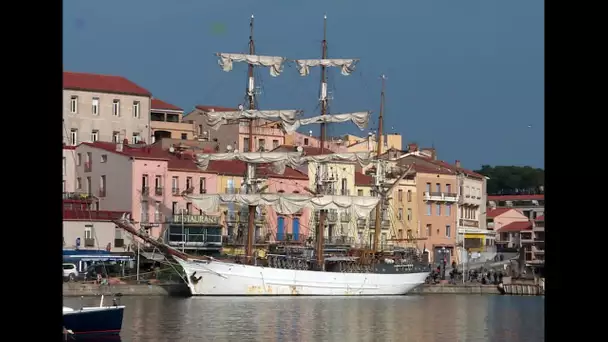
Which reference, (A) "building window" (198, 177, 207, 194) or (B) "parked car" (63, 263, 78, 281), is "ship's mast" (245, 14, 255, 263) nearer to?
(A) "building window" (198, 177, 207, 194)

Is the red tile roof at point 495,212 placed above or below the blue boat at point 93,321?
above

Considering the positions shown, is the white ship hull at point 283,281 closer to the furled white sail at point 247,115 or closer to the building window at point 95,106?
the furled white sail at point 247,115

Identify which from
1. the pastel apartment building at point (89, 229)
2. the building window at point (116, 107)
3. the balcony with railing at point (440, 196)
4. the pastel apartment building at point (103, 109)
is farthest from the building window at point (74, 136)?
the balcony with railing at point (440, 196)

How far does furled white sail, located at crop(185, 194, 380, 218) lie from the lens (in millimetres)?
81812

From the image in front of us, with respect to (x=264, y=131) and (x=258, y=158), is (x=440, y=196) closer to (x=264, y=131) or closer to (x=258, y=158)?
(x=264, y=131)

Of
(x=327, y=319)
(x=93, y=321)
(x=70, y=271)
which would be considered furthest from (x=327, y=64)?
(x=93, y=321)

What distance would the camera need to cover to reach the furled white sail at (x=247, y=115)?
284 ft

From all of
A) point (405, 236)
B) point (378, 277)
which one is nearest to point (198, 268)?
point (378, 277)

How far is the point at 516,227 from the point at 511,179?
57.4 m

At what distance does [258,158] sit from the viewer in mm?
83750

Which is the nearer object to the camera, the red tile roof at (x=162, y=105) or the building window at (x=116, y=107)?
the building window at (x=116, y=107)

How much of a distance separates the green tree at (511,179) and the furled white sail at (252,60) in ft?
269
